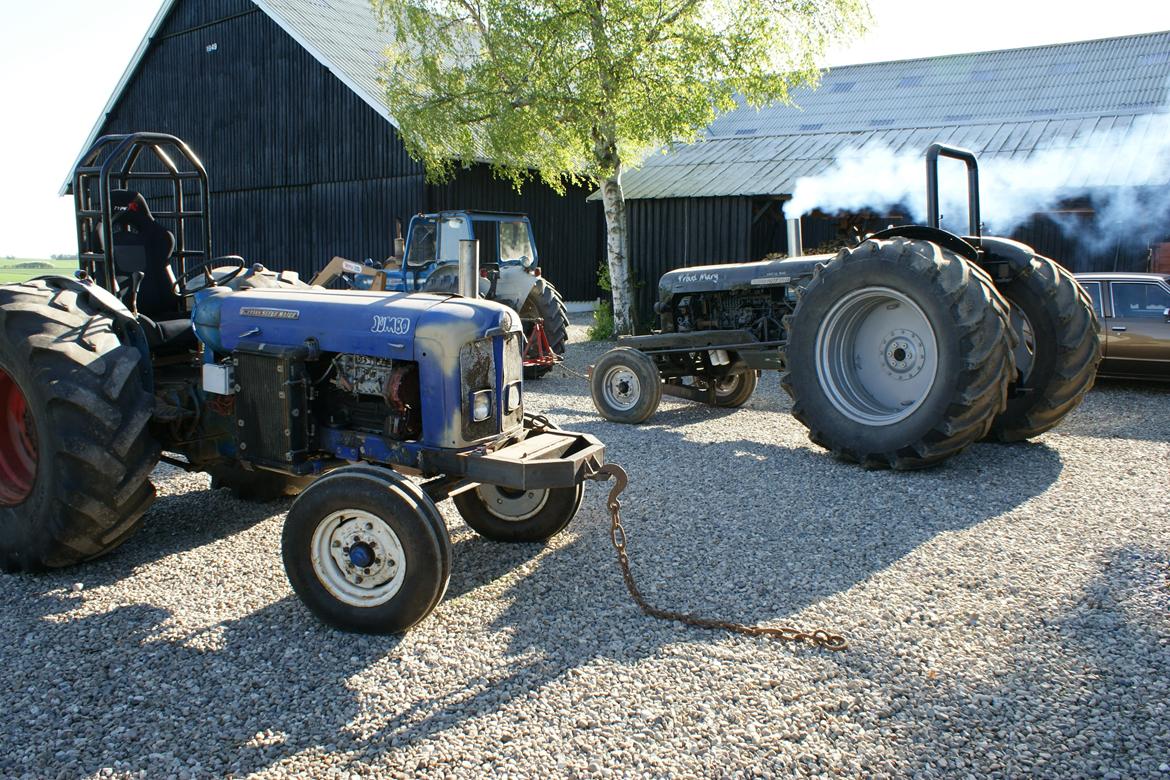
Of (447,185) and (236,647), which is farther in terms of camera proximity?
(447,185)

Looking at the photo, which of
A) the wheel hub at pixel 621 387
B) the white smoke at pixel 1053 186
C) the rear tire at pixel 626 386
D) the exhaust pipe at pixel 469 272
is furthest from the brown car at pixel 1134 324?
the exhaust pipe at pixel 469 272

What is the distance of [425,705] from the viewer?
120 inches

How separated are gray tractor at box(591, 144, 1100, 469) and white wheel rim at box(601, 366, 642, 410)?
0.04 ft

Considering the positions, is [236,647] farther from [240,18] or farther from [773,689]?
[240,18]

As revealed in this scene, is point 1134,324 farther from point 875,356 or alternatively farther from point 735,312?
point 875,356

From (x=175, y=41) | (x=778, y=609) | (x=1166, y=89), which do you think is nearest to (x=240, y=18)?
(x=175, y=41)

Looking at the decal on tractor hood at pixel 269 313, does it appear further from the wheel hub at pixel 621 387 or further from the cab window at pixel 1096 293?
the cab window at pixel 1096 293

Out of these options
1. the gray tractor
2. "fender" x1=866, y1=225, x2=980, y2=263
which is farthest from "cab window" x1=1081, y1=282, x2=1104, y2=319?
"fender" x1=866, y1=225, x2=980, y2=263

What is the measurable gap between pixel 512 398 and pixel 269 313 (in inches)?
49.3

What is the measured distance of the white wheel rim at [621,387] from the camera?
326 inches

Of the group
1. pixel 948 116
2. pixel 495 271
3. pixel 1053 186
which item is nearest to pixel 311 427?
pixel 495 271

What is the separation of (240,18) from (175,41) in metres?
2.77

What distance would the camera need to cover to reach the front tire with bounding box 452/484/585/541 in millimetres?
4582

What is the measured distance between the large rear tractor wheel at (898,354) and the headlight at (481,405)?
3.44 meters
